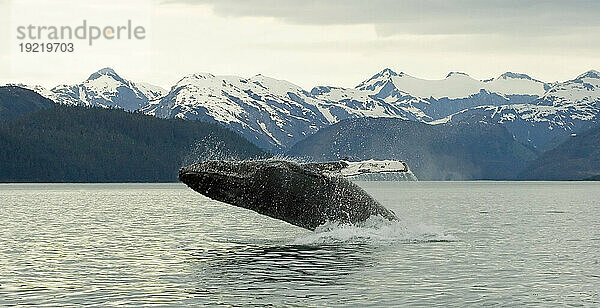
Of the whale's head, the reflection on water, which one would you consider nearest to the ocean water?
the reflection on water

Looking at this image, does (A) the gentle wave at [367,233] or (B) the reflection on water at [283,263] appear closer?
(B) the reflection on water at [283,263]

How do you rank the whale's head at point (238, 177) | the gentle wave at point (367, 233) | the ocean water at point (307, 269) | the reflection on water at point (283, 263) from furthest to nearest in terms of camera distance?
1. the gentle wave at point (367, 233)
2. the whale's head at point (238, 177)
3. the reflection on water at point (283, 263)
4. the ocean water at point (307, 269)

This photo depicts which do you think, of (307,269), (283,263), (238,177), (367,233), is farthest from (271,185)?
(367,233)

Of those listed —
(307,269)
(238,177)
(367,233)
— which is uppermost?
(238,177)

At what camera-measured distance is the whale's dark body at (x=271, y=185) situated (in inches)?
1080

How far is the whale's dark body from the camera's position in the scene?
27.4 metres

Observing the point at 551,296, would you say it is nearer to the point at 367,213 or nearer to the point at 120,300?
the point at 367,213

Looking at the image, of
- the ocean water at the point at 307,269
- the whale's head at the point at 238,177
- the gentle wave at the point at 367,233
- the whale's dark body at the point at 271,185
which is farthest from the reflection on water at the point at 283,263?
the whale's head at the point at 238,177

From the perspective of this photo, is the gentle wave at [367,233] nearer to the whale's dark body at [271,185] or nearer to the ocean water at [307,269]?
the ocean water at [307,269]

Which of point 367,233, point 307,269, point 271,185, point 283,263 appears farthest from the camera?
point 367,233

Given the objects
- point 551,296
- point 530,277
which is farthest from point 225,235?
point 551,296

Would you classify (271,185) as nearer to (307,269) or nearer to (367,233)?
(307,269)

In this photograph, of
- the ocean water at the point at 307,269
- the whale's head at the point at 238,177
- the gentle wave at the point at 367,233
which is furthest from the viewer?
the gentle wave at the point at 367,233

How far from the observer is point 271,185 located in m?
28.0
